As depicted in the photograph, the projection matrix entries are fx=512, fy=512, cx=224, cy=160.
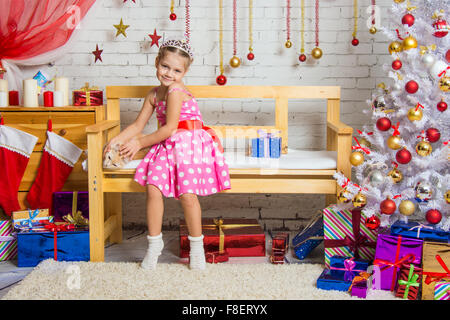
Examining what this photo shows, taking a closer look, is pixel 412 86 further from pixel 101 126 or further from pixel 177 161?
pixel 101 126

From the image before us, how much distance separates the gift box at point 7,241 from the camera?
102 inches

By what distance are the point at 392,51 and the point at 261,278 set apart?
3.89ft

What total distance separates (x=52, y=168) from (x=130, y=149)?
0.49 m

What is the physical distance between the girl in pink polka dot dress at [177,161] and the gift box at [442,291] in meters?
0.99

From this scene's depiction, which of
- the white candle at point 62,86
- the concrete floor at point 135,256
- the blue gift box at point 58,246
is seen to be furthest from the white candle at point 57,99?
the concrete floor at point 135,256

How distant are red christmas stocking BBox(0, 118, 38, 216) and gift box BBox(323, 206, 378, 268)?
1.55 meters

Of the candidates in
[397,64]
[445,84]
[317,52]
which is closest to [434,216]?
[445,84]

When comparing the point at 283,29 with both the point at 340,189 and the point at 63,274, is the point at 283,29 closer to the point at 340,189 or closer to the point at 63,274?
the point at 340,189

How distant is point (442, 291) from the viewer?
2043 millimetres

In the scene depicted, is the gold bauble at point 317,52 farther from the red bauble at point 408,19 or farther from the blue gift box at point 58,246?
the blue gift box at point 58,246

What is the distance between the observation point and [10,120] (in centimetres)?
268

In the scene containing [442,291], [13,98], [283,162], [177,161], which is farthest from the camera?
[13,98]

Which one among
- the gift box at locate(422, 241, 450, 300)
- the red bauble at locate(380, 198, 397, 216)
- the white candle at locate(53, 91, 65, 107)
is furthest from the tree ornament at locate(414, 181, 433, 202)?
the white candle at locate(53, 91, 65, 107)
